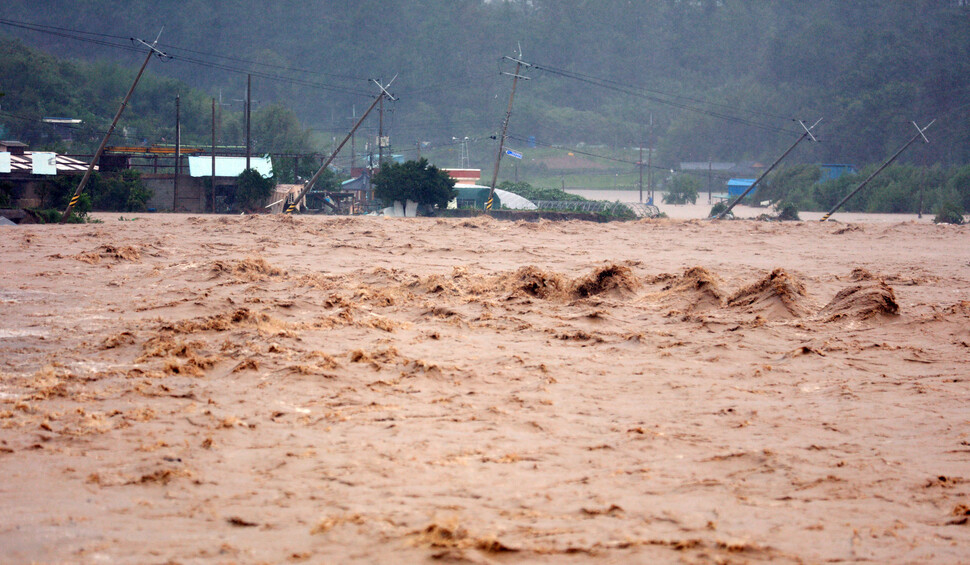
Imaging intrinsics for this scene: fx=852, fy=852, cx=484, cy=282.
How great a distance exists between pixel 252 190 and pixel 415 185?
8.96 meters

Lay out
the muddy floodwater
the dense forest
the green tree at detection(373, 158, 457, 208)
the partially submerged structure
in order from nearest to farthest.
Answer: the muddy floodwater, the partially submerged structure, the green tree at detection(373, 158, 457, 208), the dense forest

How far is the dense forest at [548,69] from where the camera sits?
9031 centimetres

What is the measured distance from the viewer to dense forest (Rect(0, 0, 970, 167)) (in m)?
90.3

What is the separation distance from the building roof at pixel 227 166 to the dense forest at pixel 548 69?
32.6 meters

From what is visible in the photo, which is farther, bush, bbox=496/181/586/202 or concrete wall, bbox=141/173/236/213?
bush, bbox=496/181/586/202

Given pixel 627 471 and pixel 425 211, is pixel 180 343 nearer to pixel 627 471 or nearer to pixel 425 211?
Result: pixel 627 471

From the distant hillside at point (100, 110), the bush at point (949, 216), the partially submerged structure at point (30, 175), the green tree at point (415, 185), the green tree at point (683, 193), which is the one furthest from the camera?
the green tree at point (683, 193)

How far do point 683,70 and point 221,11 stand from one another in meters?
78.8

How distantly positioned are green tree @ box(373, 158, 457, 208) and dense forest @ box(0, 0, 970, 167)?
4381 centimetres

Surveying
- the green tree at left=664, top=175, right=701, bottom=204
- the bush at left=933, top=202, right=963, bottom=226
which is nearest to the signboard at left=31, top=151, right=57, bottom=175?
the bush at left=933, top=202, right=963, bottom=226

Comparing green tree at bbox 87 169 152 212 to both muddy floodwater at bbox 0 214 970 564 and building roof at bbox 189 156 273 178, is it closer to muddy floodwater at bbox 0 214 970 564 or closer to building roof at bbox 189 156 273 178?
building roof at bbox 189 156 273 178

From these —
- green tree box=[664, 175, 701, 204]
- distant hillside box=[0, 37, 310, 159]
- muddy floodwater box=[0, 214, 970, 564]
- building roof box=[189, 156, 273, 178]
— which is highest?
distant hillside box=[0, 37, 310, 159]

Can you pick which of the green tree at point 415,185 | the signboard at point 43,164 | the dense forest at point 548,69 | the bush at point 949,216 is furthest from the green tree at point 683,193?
the signboard at point 43,164

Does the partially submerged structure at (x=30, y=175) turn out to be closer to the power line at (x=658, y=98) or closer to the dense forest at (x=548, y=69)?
the dense forest at (x=548, y=69)
